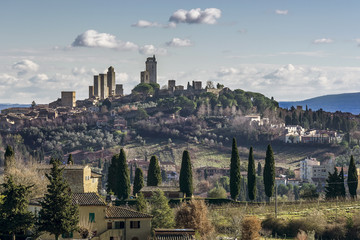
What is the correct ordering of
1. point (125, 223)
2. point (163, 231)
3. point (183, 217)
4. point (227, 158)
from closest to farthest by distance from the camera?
point (163, 231), point (125, 223), point (183, 217), point (227, 158)

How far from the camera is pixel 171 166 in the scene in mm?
155125

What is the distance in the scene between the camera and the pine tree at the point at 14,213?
47.9 metres

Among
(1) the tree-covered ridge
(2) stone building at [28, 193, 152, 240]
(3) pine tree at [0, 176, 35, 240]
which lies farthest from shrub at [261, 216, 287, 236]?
(1) the tree-covered ridge

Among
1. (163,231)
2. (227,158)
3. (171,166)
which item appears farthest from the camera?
(227,158)

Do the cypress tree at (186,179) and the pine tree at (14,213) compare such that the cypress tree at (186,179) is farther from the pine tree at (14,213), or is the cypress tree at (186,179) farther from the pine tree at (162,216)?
the pine tree at (14,213)

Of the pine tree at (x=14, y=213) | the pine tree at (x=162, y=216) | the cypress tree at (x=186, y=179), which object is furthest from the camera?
the cypress tree at (x=186, y=179)

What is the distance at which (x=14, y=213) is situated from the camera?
4809cm

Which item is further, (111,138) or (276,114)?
(276,114)

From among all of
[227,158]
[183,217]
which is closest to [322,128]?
[227,158]

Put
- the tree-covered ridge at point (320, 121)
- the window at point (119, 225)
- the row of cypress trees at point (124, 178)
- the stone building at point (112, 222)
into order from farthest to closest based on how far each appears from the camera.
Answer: the tree-covered ridge at point (320, 121)
the row of cypress trees at point (124, 178)
the window at point (119, 225)
the stone building at point (112, 222)

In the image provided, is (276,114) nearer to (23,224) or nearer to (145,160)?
(145,160)

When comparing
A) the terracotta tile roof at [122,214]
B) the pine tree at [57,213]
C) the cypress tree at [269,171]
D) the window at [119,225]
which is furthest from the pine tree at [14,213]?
the cypress tree at [269,171]

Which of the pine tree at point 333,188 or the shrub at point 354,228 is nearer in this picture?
the shrub at point 354,228

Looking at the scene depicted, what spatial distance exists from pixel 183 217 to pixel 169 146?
123972mm
